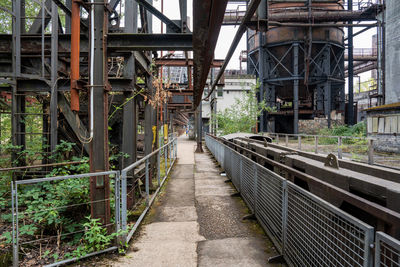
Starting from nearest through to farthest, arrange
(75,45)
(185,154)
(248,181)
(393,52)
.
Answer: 1. (75,45)
2. (248,181)
3. (393,52)
4. (185,154)

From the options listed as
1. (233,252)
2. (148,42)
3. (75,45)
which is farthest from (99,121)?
(233,252)

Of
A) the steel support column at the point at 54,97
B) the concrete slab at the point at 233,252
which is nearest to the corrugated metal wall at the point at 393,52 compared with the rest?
the concrete slab at the point at 233,252

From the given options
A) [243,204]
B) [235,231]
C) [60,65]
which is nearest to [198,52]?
[235,231]

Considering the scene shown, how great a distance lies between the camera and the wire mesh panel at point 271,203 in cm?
300

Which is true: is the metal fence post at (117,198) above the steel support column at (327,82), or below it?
below

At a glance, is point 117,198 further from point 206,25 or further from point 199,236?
point 206,25

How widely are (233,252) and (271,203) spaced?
0.87 m

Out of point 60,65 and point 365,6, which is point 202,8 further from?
point 365,6

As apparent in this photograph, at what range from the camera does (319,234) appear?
2.12 metres

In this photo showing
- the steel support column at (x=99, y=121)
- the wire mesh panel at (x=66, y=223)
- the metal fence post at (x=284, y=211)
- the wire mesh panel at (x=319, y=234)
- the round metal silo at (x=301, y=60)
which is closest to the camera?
the wire mesh panel at (x=319, y=234)

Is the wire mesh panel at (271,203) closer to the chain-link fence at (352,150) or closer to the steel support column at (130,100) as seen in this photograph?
the steel support column at (130,100)

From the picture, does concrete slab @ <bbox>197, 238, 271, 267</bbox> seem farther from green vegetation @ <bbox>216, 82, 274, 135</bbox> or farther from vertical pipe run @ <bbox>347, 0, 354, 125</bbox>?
vertical pipe run @ <bbox>347, 0, 354, 125</bbox>

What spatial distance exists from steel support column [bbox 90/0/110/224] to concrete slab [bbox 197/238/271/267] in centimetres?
148

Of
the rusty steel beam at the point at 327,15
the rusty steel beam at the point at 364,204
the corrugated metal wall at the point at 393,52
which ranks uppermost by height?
the rusty steel beam at the point at 327,15
